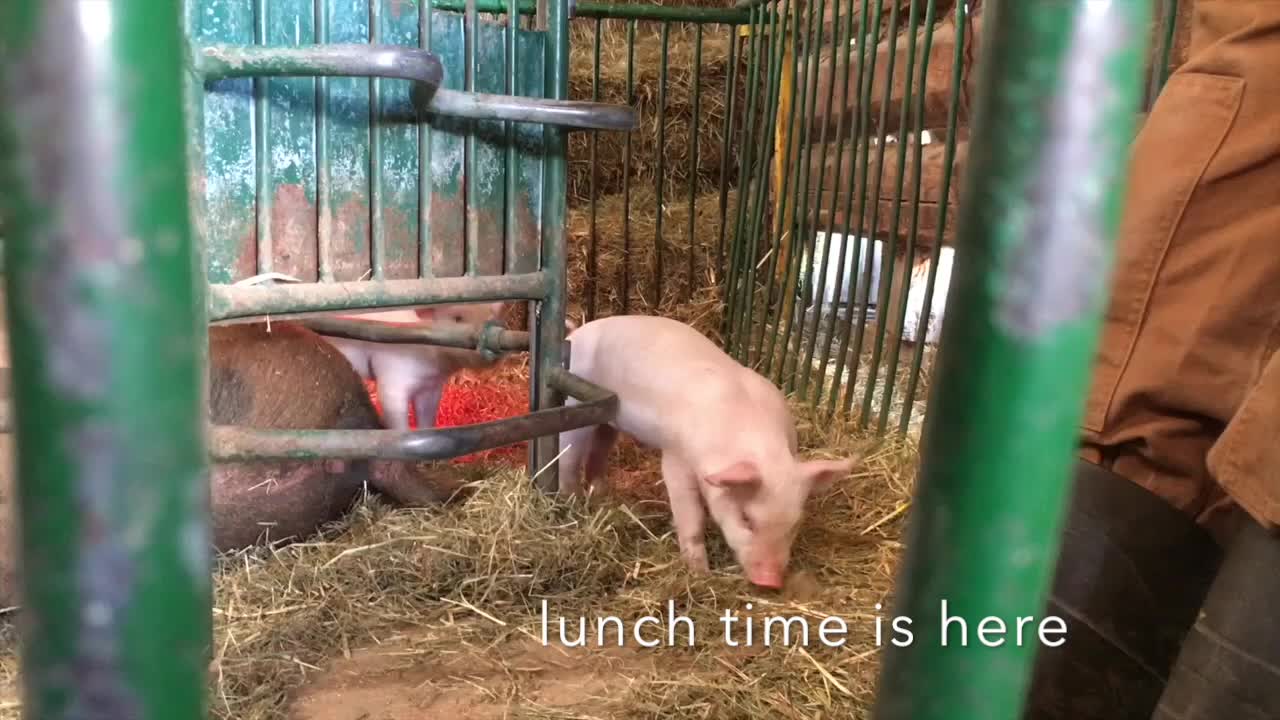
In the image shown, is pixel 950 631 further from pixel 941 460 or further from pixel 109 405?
pixel 109 405

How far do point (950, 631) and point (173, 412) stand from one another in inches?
13.2

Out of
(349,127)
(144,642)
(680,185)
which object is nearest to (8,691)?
(349,127)

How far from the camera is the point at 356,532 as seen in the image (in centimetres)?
255

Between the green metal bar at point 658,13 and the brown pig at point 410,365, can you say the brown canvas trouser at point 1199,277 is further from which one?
the green metal bar at point 658,13

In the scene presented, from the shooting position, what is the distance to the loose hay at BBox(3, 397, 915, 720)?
1.87 metres

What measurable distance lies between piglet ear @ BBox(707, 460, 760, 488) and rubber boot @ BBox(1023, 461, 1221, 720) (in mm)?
916

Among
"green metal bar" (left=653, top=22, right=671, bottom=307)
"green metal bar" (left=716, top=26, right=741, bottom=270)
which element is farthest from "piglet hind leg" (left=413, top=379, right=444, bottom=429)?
"green metal bar" (left=716, top=26, right=741, bottom=270)

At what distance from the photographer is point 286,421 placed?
2488 mm

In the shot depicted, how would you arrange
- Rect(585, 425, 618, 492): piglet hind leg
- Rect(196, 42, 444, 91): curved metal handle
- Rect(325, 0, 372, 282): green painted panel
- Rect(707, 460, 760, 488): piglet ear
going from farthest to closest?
Rect(585, 425, 618, 492): piglet hind leg → Rect(707, 460, 760, 488): piglet ear → Rect(325, 0, 372, 282): green painted panel → Rect(196, 42, 444, 91): curved metal handle

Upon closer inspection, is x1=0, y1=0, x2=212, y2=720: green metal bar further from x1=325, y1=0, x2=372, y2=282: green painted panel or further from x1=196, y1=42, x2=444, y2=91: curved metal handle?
x1=325, y1=0, x2=372, y2=282: green painted panel

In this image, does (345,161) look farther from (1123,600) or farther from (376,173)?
(1123,600)

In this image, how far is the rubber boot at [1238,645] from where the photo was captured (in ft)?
3.64

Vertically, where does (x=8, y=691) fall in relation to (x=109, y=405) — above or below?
below

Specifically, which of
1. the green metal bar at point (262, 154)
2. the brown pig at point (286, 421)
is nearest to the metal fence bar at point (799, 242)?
the brown pig at point (286, 421)
